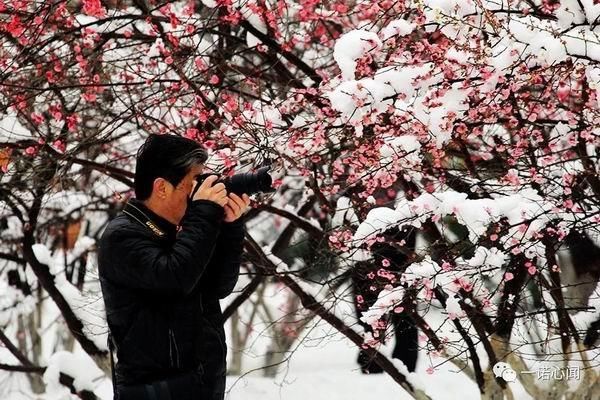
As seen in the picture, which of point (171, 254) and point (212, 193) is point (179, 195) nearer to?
point (212, 193)

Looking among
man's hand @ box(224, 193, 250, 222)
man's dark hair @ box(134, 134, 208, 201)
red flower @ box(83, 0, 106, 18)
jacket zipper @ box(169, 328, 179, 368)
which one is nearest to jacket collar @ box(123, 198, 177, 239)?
man's dark hair @ box(134, 134, 208, 201)

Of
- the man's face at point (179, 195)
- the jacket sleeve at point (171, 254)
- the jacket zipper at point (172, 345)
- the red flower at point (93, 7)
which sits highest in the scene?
the red flower at point (93, 7)

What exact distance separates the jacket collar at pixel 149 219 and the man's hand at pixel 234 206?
0.70ft

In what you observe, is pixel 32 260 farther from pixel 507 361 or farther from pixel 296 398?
pixel 507 361

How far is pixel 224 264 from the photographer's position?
2912 millimetres

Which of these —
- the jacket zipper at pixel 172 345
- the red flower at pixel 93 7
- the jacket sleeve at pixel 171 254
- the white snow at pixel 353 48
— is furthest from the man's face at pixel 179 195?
the red flower at pixel 93 7

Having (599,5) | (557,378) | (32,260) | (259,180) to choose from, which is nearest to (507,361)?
(557,378)

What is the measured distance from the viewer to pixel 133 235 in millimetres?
2752

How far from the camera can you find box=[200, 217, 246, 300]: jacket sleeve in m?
2.91

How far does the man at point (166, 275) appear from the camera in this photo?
269 cm

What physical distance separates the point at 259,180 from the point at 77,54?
166 inches

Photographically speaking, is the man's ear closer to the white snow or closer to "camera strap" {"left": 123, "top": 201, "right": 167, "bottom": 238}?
"camera strap" {"left": 123, "top": 201, "right": 167, "bottom": 238}

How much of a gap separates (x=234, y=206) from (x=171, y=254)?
1.02 ft

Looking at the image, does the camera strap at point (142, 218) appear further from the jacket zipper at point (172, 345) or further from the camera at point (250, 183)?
the jacket zipper at point (172, 345)
